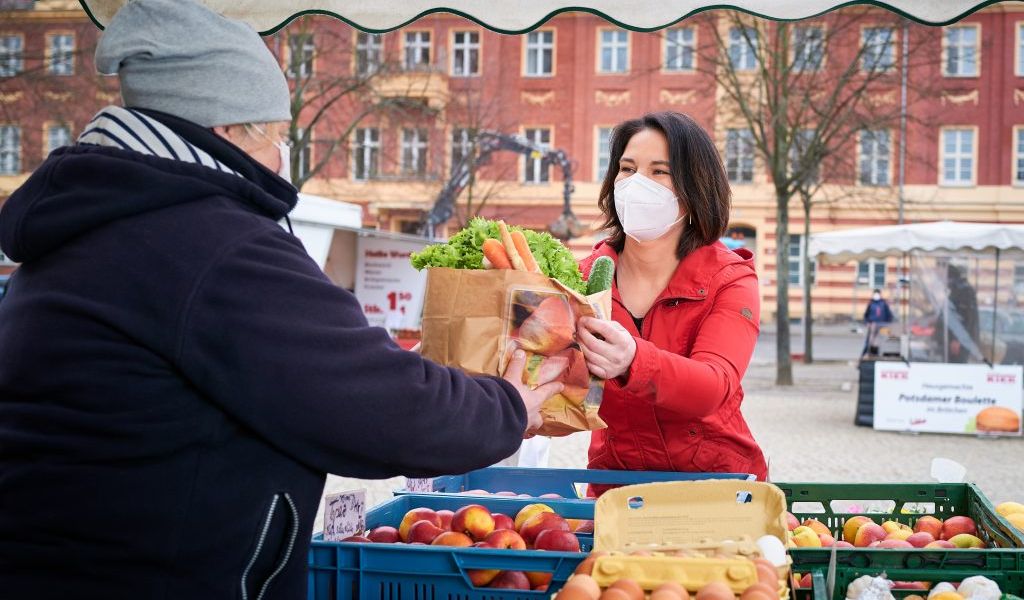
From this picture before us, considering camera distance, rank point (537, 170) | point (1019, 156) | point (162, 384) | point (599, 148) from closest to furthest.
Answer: point (162, 384) → point (1019, 156) → point (537, 170) → point (599, 148)

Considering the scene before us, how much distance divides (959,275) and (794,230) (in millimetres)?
22309

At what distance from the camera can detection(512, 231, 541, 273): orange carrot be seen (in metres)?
2.37

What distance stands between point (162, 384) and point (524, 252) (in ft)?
3.23

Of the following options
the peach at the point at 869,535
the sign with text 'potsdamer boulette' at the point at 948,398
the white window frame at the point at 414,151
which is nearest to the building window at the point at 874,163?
the white window frame at the point at 414,151

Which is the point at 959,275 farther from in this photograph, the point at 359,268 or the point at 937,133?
the point at 937,133

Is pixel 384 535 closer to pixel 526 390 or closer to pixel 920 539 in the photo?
pixel 526 390

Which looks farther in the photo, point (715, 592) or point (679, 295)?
point (679, 295)

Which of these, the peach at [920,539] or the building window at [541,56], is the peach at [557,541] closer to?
the peach at [920,539]

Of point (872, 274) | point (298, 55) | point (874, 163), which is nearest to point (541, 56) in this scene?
point (874, 163)

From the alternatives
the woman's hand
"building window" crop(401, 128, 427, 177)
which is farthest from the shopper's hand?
"building window" crop(401, 128, 427, 177)

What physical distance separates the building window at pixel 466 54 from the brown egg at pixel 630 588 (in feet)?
120

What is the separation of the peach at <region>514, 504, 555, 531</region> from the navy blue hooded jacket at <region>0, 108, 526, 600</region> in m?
0.90

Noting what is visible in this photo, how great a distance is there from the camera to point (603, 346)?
2396 millimetres

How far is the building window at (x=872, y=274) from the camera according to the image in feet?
120
